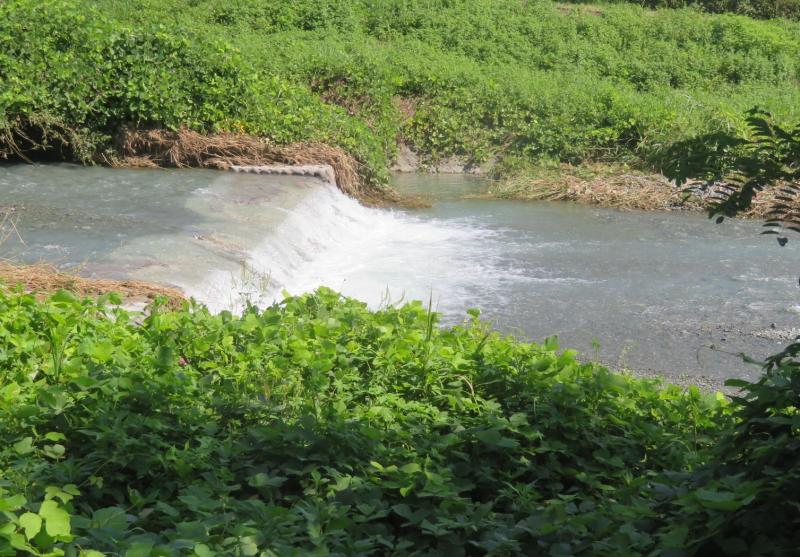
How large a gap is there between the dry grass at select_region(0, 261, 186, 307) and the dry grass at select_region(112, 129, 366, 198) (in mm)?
5710

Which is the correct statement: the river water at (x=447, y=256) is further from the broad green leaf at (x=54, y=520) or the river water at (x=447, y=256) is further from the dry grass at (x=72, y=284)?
the broad green leaf at (x=54, y=520)

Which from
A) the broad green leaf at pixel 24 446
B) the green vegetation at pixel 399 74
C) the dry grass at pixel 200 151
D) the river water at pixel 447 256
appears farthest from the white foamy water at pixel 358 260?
the broad green leaf at pixel 24 446

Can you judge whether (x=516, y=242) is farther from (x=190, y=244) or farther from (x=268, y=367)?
(x=268, y=367)

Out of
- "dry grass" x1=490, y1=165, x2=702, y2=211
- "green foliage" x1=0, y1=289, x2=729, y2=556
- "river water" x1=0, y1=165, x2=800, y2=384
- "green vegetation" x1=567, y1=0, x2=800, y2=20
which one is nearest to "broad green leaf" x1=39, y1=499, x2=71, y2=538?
"green foliage" x1=0, y1=289, x2=729, y2=556

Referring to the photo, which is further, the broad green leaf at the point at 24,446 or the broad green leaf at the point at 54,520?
the broad green leaf at the point at 24,446

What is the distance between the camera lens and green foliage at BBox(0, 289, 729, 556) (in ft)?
12.2

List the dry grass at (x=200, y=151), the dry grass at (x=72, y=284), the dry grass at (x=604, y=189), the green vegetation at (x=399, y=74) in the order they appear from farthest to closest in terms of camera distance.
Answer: the dry grass at (x=604, y=189), the dry grass at (x=200, y=151), the green vegetation at (x=399, y=74), the dry grass at (x=72, y=284)

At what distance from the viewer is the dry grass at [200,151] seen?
1333 centimetres

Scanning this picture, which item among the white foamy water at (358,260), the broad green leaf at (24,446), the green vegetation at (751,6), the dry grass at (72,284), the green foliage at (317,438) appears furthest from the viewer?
the green vegetation at (751,6)

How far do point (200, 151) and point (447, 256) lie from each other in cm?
403

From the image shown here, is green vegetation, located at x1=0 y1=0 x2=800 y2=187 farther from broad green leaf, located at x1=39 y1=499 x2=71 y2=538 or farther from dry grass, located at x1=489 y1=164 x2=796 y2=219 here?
broad green leaf, located at x1=39 y1=499 x2=71 y2=538

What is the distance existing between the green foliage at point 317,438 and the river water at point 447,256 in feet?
6.63

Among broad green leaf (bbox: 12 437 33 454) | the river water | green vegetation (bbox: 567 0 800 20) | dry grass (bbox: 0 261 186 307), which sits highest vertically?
broad green leaf (bbox: 12 437 33 454)

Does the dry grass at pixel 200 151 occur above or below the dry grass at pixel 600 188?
above
